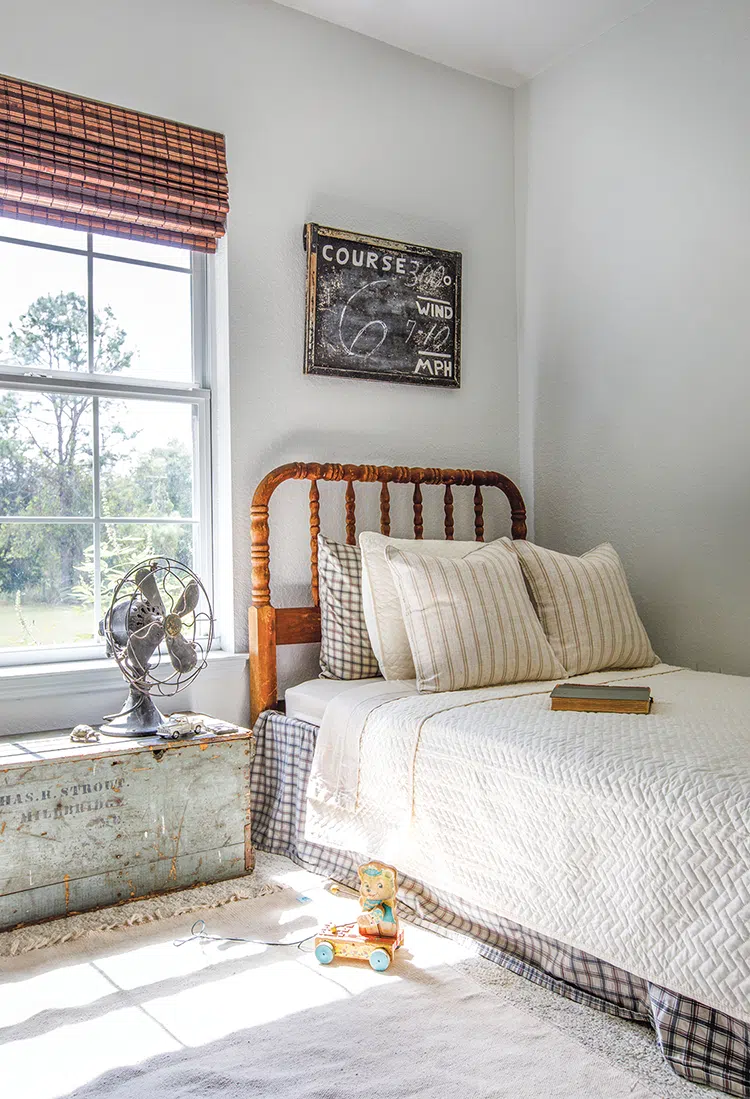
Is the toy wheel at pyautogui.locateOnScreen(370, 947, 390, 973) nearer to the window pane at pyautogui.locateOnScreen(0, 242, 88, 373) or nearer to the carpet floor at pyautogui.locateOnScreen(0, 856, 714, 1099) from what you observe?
the carpet floor at pyautogui.locateOnScreen(0, 856, 714, 1099)

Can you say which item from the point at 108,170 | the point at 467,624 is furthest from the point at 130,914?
the point at 108,170

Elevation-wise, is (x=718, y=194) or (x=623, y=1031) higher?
(x=718, y=194)

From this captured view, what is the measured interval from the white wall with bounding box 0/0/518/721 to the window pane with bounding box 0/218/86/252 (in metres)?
0.40

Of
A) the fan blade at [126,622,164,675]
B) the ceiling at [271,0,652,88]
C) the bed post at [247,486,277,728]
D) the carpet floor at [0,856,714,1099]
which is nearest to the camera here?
the carpet floor at [0,856,714,1099]

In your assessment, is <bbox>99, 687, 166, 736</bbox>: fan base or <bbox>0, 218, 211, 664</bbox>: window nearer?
<bbox>99, 687, 166, 736</bbox>: fan base

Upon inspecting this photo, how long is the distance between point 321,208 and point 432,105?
0.69 meters

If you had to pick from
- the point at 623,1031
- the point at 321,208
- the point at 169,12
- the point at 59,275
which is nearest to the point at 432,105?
the point at 321,208

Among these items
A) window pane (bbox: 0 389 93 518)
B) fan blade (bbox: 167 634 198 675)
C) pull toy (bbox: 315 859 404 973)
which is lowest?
pull toy (bbox: 315 859 404 973)

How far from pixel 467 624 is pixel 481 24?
7.08ft

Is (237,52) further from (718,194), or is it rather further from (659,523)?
(659,523)

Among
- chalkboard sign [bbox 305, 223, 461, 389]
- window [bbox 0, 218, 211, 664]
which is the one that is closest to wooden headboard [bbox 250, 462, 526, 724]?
window [bbox 0, 218, 211, 664]

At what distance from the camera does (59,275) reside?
2791 millimetres

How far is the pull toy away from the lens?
2.00 metres

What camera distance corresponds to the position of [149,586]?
2449 mm
